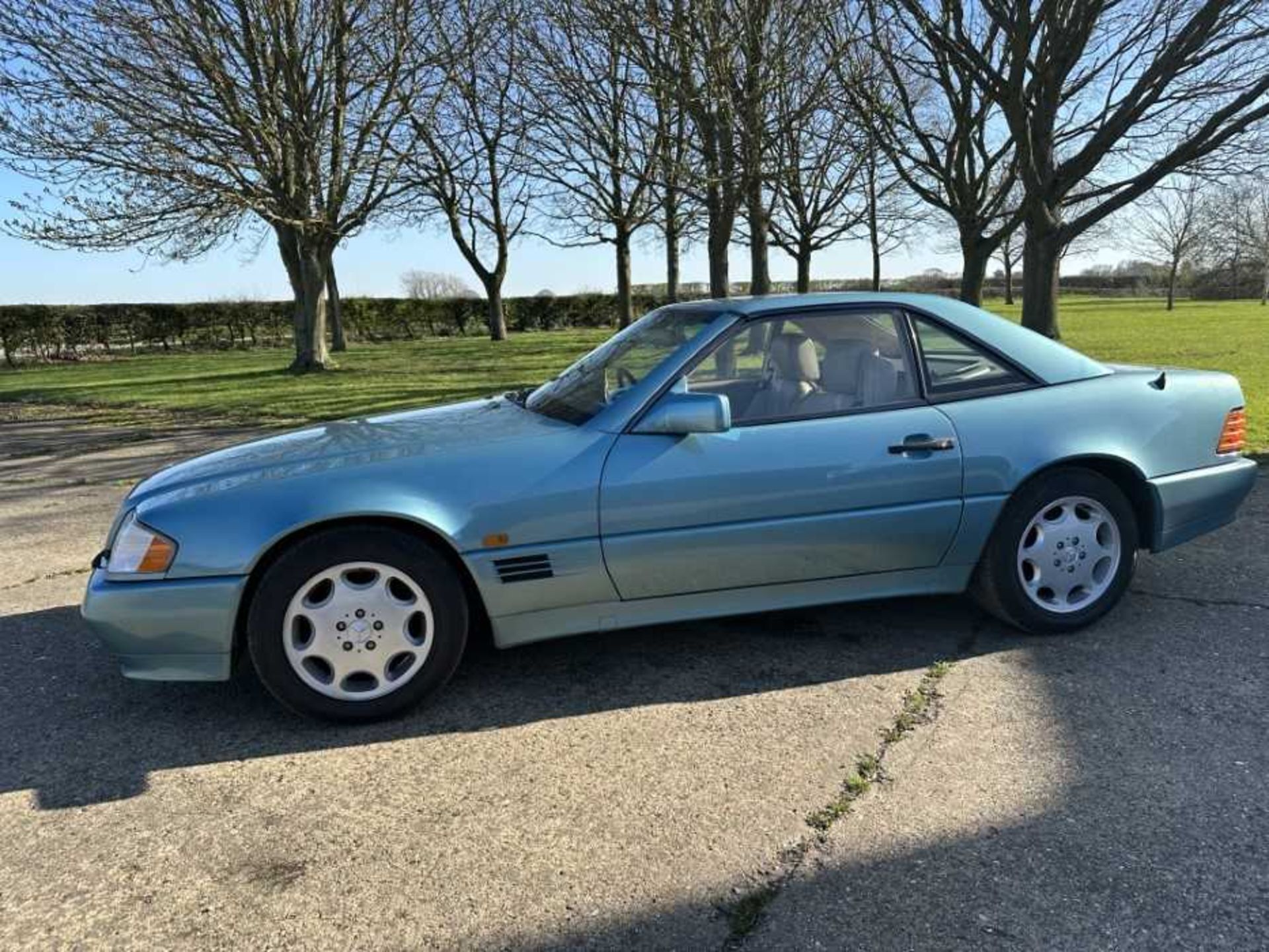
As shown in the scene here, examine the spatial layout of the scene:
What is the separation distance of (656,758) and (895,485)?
1.40 m

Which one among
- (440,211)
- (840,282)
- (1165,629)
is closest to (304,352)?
(440,211)

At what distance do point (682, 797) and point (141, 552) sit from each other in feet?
6.37

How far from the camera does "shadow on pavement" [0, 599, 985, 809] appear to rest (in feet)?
9.20

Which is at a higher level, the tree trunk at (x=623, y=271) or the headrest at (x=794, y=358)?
the tree trunk at (x=623, y=271)

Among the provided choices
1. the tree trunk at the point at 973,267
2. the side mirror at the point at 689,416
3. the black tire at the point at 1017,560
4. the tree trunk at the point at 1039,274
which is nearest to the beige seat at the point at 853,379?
the side mirror at the point at 689,416

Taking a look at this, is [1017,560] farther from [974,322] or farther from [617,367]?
[617,367]

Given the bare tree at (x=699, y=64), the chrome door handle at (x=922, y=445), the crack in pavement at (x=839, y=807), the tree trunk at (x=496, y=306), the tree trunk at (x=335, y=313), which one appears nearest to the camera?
the crack in pavement at (x=839, y=807)

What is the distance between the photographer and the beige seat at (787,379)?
3336mm

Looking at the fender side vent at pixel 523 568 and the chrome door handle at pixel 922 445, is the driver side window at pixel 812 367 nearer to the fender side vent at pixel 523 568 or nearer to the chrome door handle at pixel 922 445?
the chrome door handle at pixel 922 445

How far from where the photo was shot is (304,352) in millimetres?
18203

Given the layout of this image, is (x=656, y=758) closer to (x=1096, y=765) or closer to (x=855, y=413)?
(x=1096, y=765)

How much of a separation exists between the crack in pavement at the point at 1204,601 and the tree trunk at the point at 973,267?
1521 centimetres

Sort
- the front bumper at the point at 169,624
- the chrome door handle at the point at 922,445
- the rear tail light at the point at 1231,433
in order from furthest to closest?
the rear tail light at the point at 1231,433 → the chrome door handle at the point at 922,445 → the front bumper at the point at 169,624

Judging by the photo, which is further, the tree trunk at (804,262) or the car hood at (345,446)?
the tree trunk at (804,262)
